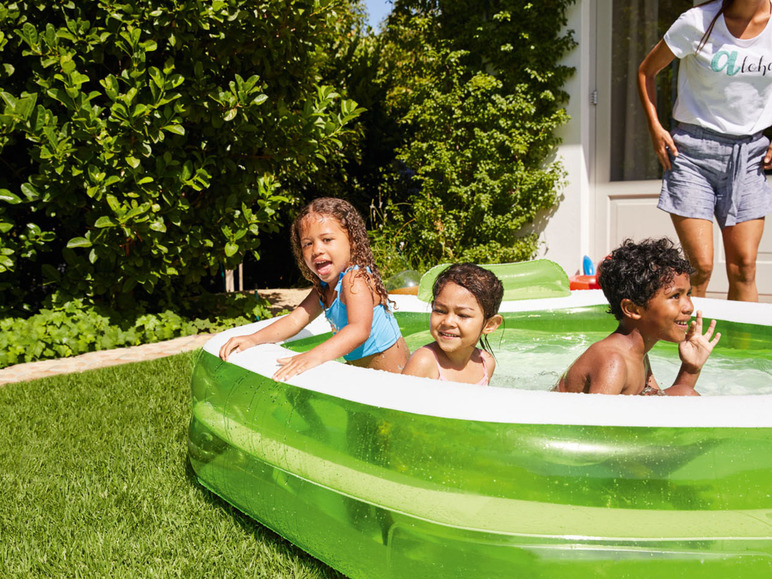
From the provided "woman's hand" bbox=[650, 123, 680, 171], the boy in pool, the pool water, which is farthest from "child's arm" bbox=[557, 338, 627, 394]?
"woman's hand" bbox=[650, 123, 680, 171]

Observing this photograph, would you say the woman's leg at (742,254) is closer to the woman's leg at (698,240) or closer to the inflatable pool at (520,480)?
the woman's leg at (698,240)

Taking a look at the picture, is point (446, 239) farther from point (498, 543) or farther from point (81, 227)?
point (498, 543)

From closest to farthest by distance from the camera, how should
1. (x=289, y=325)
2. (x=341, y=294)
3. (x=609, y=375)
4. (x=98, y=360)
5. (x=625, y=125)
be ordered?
1. (x=609, y=375)
2. (x=341, y=294)
3. (x=289, y=325)
4. (x=98, y=360)
5. (x=625, y=125)

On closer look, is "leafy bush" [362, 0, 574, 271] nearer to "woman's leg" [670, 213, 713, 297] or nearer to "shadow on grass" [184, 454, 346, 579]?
"woman's leg" [670, 213, 713, 297]

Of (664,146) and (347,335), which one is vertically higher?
(664,146)

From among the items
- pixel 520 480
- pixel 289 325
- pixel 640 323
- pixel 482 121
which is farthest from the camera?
pixel 482 121

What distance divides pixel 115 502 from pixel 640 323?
1.84 m

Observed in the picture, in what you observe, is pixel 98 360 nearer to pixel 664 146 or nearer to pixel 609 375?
pixel 609 375

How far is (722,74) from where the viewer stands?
3.10 meters

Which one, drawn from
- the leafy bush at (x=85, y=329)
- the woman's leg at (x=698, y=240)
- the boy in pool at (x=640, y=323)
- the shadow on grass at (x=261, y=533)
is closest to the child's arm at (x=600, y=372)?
the boy in pool at (x=640, y=323)

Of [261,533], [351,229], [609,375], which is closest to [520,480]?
[609,375]

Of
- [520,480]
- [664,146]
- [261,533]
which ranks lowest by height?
[261,533]

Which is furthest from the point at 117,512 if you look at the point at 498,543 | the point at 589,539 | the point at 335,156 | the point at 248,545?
the point at 335,156

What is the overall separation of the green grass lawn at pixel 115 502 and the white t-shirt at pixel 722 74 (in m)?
2.66
